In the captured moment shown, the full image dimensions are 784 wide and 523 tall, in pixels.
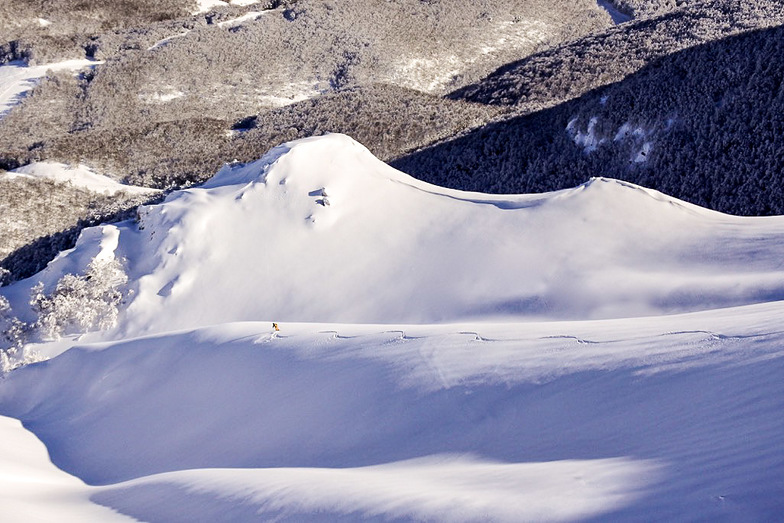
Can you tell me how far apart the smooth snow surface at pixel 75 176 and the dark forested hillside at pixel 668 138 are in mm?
13149

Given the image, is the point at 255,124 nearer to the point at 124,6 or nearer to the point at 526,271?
the point at 526,271

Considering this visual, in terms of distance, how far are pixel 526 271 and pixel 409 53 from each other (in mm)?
33973

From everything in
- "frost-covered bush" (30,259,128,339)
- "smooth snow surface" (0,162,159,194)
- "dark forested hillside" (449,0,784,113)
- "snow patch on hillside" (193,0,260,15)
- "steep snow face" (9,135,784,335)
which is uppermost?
"snow patch on hillside" (193,0,260,15)

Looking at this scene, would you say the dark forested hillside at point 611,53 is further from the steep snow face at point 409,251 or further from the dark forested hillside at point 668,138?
the steep snow face at point 409,251

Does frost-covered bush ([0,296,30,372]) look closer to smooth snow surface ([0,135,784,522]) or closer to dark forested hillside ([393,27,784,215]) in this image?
smooth snow surface ([0,135,784,522])

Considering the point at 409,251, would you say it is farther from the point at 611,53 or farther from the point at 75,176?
the point at 75,176

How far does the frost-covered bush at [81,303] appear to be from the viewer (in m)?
15.0

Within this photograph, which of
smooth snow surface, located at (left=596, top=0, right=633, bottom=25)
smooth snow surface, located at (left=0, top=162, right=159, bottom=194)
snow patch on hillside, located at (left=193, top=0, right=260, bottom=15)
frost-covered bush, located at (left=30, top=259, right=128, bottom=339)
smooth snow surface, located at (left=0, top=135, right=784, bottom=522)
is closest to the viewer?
smooth snow surface, located at (left=0, top=135, right=784, bottom=522)

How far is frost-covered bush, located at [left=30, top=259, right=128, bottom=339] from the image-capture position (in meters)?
15.0

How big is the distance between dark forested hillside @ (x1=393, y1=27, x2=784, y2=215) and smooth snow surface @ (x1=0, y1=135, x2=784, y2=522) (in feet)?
11.7

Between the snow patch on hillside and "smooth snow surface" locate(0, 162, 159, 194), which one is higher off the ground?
the snow patch on hillside

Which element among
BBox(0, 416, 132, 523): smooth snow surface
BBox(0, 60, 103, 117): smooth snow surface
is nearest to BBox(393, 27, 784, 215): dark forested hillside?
BBox(0, 416, 132, 523): smooth snow surface

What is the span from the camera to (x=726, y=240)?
11.9 m

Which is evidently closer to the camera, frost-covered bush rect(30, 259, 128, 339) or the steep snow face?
the steep snow face
